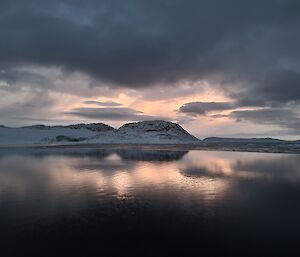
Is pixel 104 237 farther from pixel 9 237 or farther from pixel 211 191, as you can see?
pixel 211 191

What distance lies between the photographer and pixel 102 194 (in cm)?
1998

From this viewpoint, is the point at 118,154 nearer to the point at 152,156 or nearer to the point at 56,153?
the point at 152,156

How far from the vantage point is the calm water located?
11562 mm

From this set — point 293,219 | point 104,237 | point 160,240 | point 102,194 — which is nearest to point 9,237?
point 104,237

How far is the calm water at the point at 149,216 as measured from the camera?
11562 mm

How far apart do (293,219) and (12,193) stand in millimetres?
16613

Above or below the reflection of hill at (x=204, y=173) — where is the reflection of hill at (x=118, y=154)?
above

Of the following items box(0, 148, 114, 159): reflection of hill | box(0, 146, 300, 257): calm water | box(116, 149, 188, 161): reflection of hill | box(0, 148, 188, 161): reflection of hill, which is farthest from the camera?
box(0, 148, 114, 159): reflection of hill

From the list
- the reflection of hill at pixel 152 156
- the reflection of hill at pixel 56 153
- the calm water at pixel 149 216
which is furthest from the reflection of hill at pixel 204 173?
the reflection of hill at pixel 56 153

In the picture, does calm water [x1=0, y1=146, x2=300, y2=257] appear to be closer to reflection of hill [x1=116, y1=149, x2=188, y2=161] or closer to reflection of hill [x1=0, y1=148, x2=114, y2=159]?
reflection of hill [x1=116, y1=149, x2=188, y2=161]

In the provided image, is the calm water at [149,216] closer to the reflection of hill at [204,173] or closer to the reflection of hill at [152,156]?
the reflection of hill at [204,173]

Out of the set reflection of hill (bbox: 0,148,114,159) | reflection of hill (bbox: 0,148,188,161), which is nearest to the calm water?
reflection of hill (bbox: 0,148,188,161)

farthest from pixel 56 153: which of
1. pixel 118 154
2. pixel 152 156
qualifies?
pixel 152 156

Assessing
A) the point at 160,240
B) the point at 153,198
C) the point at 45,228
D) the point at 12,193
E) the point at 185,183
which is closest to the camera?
the point at 160,240
